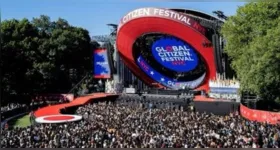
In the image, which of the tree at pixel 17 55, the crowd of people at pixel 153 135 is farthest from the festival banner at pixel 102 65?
the crowd of people at pixel 153 135

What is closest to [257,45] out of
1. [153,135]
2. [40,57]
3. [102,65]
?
[153,135]

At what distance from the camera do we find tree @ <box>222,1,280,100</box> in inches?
1021

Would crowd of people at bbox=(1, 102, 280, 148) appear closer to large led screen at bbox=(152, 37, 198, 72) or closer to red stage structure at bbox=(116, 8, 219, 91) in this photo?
red stage structure at bbox=(116, 8, 219, 91)

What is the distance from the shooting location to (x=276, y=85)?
90.2 ft

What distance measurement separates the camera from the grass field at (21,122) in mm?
32188

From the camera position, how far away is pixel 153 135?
18328 mm

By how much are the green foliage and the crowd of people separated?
24235mm

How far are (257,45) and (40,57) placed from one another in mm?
31264

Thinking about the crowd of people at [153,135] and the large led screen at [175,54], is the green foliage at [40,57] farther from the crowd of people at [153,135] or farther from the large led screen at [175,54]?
the crowd of people at [153,135]

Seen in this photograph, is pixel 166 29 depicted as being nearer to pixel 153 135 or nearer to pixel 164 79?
pixel 164 79

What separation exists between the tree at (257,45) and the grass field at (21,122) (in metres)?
16.4

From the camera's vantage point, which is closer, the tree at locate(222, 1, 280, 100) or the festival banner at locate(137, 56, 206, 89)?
the tree at locate(222, 1, 280, 100)

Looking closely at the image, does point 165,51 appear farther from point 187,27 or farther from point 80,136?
point 80,136

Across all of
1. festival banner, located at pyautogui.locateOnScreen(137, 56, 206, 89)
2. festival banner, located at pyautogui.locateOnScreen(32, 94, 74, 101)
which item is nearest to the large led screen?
festival banner, located at pyautogui.locateOnScreen(137, 56, 206, 89)
